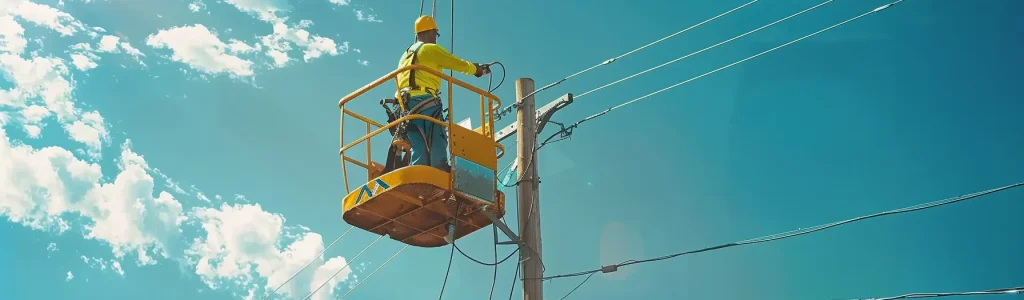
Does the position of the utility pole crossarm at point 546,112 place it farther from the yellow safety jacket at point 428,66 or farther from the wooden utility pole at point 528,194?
the yellow safety jacket at point 428,66

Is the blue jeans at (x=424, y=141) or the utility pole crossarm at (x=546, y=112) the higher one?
the utility pole crossarm at (x=546, y=112)

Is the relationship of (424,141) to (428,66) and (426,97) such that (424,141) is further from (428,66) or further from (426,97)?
(428,66)

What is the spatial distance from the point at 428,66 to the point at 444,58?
273mm

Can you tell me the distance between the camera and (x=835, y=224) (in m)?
11.3

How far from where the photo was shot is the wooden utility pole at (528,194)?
468 inches

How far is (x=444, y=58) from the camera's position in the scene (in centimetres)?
1248

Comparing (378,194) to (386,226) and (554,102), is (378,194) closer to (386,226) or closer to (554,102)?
(386,226)

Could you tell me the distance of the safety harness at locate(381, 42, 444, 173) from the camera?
12227mm

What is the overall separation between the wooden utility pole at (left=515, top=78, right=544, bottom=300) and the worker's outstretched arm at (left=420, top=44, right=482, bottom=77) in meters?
0.95

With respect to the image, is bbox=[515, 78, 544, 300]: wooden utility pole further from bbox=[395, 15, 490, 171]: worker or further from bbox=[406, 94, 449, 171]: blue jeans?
bbox=[406, 94, 449, 171]: blue jeans

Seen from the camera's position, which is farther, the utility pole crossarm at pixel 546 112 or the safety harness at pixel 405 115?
the utility pole crossarm at pixel 546 112

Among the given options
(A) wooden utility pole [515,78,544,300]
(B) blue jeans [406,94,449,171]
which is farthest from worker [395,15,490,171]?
(A) wooden utility pole [515,78,544,300]

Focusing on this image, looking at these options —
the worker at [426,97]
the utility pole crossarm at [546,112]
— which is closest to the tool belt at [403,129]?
the worker at [426,97]

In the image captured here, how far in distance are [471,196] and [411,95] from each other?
A: 147 centimetres
